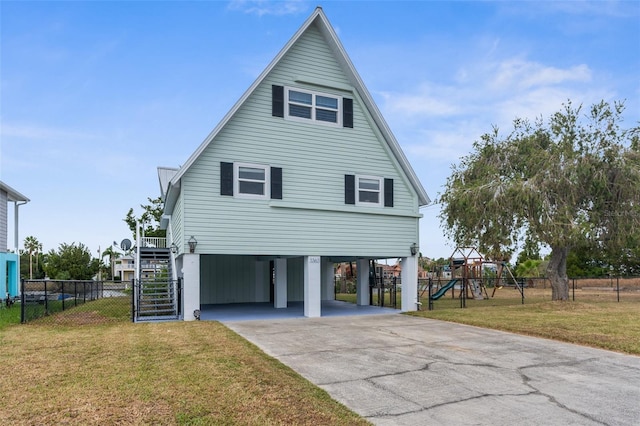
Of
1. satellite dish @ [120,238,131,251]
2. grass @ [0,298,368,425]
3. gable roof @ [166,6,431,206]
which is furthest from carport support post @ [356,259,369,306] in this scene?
satellite dish @ [120,238,131,251]

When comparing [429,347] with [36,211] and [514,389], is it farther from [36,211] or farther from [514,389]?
[36,211]

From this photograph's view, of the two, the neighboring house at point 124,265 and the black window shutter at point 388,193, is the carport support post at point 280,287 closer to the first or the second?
the black window shutter at point 388,193

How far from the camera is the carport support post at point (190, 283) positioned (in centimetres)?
1344

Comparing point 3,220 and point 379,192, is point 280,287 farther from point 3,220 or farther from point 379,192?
point 3,220

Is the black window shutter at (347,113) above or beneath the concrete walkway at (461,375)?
above

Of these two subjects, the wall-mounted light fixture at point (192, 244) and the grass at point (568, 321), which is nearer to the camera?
the grass at point (568, 321)

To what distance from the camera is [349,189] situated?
1550 centimetres

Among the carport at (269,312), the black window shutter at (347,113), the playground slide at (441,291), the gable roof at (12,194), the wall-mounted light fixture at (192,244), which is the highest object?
the black window shutter at (347,113)

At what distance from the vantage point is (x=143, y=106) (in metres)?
18.8

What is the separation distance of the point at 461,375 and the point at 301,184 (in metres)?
9.22

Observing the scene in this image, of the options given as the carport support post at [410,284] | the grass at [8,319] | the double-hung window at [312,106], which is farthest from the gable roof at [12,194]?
the carport support post at [410,284]

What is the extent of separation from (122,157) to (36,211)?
1110 cm

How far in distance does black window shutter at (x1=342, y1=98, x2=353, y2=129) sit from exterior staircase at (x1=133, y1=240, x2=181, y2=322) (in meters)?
7.81

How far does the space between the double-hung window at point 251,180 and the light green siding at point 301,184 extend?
22 cm
